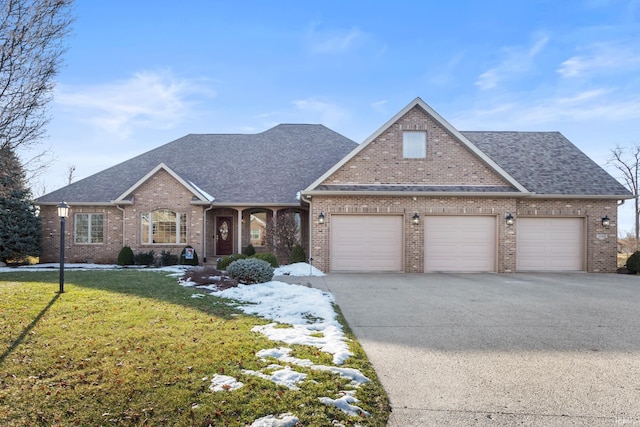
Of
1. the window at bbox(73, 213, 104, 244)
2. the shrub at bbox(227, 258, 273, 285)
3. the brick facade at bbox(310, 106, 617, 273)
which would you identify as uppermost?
the brick facade at bbox(310, 106, 617, 273)

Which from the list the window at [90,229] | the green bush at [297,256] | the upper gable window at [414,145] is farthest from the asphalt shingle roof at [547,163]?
the window at [90,229]

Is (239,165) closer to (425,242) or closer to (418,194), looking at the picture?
(418,194)

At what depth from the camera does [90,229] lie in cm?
1695

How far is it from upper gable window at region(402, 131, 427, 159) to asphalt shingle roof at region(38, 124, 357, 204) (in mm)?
5725

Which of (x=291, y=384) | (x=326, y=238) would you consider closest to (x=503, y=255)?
(x=326, y=238)

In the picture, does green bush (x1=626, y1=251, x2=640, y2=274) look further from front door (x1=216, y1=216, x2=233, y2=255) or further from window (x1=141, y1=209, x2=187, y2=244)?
window (x1=141, y1=209, x2=187, y2=244)

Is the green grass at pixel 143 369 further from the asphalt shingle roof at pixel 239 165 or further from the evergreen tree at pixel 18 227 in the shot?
the evergreen tree at pixel 18 227

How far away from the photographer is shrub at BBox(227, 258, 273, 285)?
9.90 metres

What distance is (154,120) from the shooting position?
1734 cm

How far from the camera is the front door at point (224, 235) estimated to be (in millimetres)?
18375

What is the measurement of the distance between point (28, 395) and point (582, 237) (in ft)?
56.0

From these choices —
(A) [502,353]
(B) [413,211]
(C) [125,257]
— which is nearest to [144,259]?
(C) [125,257]

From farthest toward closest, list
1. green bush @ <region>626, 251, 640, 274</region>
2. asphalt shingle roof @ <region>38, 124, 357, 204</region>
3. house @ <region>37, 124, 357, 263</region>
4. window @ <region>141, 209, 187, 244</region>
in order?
asphalt shingle roof @ <region>38, 124, 357, 204</region>
window @ <region>141, 209, 187, 244</region>
house @ <region>37, 124, 357, 263</region>
green bush @ <region>626, 251, 640, 274</region>

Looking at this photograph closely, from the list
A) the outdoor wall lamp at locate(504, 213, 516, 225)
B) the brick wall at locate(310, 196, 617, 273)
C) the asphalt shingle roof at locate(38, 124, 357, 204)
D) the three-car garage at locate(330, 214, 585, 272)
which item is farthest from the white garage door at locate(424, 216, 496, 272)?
the asphalt shingle roof at locate(38, 124, 357, 204)
